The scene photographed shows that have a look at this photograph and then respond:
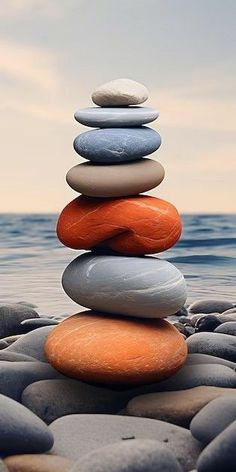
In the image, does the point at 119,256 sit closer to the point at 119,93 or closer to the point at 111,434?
the point at 119,93

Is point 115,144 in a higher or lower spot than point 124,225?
higher

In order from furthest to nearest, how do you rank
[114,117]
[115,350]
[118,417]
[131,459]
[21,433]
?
[114,117] → [115,350] → [118,417] → [21,433] → [131,459]

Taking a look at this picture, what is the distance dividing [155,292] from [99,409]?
0.97 m

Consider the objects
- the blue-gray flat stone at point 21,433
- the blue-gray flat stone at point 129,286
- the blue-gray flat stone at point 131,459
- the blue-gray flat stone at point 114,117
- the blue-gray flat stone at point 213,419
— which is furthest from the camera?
the blue-gray flat stone at point 114,117

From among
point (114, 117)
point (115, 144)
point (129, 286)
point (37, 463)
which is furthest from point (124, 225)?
point (37, 463)

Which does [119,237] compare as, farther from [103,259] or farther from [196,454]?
[196,454]

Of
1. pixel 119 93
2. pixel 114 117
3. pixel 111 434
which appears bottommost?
pixel 111 434

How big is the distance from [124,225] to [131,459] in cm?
221

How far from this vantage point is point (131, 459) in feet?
16.4

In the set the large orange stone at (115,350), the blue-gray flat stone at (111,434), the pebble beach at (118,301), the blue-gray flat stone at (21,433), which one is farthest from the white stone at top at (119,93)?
the blue-gray flat stone at (21,433)

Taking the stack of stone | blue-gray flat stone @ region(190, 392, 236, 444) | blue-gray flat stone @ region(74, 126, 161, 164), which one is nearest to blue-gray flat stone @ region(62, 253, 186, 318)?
the stack of stone

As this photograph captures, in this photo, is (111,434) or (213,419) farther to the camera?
(111,434)

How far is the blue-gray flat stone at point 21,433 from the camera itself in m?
5.63

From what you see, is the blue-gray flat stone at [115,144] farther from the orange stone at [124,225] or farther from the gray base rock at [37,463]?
the gray base rock at [37,463]
